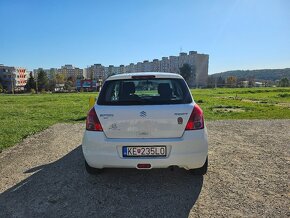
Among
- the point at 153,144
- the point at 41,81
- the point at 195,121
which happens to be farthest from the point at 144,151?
the point at 41,81

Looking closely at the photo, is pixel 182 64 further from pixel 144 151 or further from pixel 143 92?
pixel 144 151

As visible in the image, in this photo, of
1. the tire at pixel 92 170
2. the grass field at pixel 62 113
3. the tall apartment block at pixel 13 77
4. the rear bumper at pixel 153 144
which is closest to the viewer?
the rear bumper at pixel 153 144

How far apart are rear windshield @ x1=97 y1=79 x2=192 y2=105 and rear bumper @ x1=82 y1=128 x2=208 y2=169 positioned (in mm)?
530

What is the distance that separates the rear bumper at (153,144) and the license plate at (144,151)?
51 mm

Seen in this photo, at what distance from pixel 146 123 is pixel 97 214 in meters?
1.33

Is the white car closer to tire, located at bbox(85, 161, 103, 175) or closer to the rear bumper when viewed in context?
the rear bumper

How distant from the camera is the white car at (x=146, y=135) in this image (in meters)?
3.94

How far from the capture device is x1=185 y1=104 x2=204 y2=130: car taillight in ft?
13.2

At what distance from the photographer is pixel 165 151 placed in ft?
13.0

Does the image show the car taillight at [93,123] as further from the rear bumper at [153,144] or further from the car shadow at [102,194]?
the car shadow at [102,194]

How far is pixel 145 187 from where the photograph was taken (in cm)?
427

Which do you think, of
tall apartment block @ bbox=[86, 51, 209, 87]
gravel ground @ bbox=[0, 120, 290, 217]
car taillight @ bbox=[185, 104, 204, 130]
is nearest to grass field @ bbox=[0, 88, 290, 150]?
gravel ground @ bbox=[0, 120, 290, 217]

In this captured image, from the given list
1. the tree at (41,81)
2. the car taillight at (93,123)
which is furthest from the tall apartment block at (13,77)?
the car taillight at (93,123)

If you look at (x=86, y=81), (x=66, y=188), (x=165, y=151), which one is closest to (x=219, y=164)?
(x=165, y=151)
